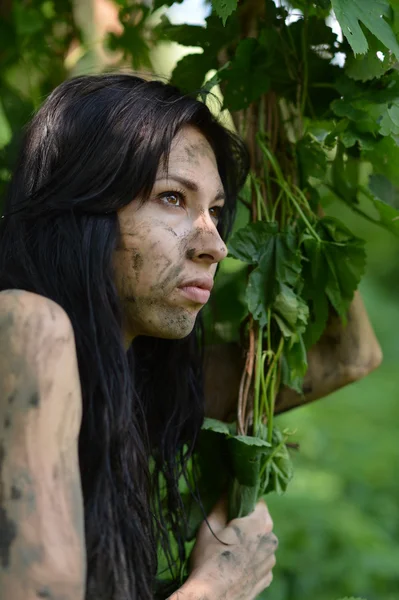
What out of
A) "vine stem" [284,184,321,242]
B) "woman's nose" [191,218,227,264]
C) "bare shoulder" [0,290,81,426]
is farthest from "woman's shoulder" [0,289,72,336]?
"vine stem" [284,184,321,242]

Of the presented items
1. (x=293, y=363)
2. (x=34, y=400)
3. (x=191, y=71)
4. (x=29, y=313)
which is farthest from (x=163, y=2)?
(x=34, y=400)

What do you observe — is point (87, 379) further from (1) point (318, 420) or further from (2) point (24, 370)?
(1) point (318, 420)

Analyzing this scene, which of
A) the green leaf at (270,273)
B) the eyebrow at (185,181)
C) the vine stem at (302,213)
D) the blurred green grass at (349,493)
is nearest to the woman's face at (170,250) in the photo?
the eyebrow at (185,181)

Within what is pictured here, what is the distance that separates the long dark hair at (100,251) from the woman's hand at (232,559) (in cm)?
8

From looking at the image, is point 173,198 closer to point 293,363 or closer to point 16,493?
point 293,363

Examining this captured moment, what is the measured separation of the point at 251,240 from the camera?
2.07 m

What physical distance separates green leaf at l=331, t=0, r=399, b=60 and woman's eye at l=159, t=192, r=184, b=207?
0.42m

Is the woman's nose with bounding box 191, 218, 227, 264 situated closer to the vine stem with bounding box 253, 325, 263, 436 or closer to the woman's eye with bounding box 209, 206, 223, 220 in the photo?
the woman's eye with bounding box 209, 206, 223, 220

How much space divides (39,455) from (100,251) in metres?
0.43

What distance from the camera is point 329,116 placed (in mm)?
2152

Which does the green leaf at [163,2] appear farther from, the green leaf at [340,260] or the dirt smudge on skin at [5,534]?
the dirt smudge on skin at [5,534]

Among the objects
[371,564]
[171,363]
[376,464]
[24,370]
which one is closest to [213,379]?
[171,363]

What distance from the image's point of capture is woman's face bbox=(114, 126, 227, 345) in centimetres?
173

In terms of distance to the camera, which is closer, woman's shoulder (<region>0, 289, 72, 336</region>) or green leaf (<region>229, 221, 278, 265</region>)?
woman's shoulder (<region>0, 289, 72, 336</region>)
